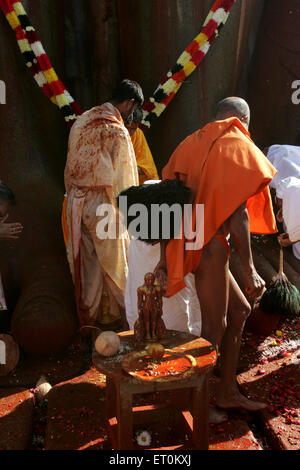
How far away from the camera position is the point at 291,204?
3.34 metres

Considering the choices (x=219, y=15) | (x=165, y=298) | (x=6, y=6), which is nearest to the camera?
(x=165, y=298)

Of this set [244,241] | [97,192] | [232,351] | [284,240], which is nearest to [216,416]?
[232,351]

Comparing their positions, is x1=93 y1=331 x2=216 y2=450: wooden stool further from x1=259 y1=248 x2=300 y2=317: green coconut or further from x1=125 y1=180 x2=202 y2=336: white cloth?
x1=259 y1=248 x2=300 y2=317: green coconut

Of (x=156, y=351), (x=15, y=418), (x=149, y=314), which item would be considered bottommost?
(x=15, y=418)

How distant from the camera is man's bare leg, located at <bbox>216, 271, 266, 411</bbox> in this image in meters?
2.42

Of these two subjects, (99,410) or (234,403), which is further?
(99,410)

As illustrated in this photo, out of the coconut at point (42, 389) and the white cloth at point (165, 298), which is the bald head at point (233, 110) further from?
the coconut at point (42, 389)

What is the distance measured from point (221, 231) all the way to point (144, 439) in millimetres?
1116

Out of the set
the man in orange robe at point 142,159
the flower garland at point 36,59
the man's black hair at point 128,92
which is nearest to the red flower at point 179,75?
the man in orange robe at point 142,159

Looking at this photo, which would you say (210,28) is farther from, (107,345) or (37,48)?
(107,345)

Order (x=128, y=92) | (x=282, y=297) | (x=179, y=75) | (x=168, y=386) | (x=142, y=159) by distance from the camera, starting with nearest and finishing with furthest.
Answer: (x=168, y=386) < (x=282, y=297) < (x=128, y=92) < (x=142, y=159) < (x=179, y=75)

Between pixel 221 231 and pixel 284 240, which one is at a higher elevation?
pixel 221 231

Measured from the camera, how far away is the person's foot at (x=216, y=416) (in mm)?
2332
